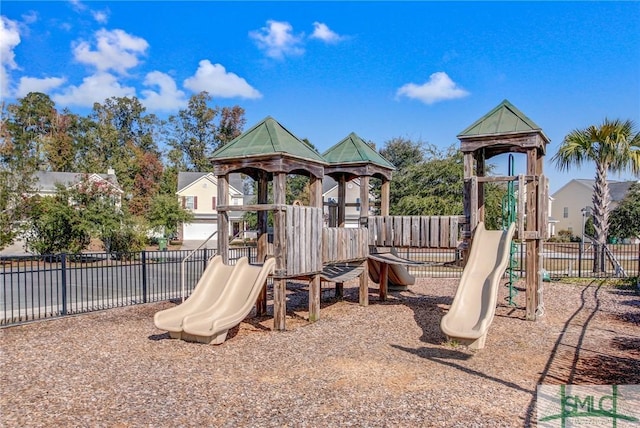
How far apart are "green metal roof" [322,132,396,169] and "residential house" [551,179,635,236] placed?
1845 inches

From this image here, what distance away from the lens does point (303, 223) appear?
9750mm

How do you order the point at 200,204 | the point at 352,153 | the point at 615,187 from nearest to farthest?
the point at 352,153, the point at 200,204, the point at 615,187

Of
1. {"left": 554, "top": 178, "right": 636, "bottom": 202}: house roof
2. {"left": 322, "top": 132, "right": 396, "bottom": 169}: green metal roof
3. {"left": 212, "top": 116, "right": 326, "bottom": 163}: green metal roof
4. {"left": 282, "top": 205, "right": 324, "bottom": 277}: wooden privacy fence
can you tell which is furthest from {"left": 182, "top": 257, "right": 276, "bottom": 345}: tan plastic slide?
{"left": 554, "top": 178, "right": 636, "bottom": 202}: house roof

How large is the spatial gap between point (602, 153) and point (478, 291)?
1419cm

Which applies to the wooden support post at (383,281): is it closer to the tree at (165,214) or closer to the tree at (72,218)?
the tree at (72,218)

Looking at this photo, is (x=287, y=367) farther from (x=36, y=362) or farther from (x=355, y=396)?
(x=36, y=362)

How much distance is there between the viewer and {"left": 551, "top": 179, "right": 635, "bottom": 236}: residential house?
54.2m

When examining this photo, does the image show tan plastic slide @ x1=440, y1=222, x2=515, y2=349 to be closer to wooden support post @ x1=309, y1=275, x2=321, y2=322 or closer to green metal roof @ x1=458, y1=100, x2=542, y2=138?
green metal roof @ x1=458, y1=100, x2=542, y2=138

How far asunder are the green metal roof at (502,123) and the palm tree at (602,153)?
1060cm

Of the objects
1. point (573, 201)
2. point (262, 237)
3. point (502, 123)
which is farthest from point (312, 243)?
point (573, 201)

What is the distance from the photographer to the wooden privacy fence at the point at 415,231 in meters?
11.2

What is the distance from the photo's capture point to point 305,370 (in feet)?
22.2

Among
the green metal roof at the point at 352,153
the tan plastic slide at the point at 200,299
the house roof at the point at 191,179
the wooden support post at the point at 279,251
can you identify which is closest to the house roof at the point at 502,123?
the green metal roof at the point at 352,153

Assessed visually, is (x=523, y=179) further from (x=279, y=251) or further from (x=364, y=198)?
(x=279, y=251)
